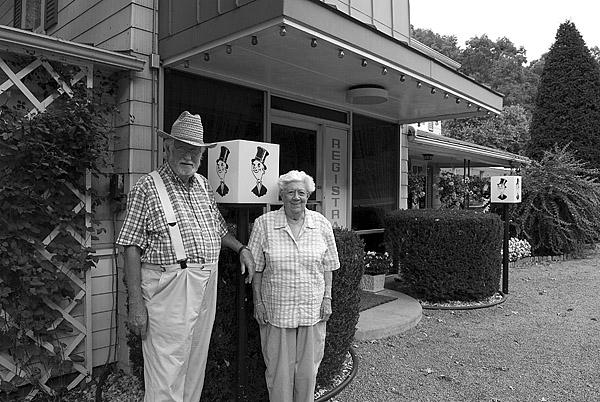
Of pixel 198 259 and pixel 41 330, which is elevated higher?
pixel 198 259

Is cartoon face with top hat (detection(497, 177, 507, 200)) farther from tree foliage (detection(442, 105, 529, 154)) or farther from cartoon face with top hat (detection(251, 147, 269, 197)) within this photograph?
tree foliage (detection(442, 105, 529, 154))

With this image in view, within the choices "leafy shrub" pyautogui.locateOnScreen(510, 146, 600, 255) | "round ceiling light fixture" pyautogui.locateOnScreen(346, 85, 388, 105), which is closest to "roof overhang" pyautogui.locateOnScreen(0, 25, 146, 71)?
"round ceiling light fixture" pyautogui.locateOnScreen(346, 85, 388, 105)

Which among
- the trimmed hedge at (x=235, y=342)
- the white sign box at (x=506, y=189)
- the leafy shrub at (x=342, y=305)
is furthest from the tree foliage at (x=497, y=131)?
the trimmed hedge at (x=235, y=342)

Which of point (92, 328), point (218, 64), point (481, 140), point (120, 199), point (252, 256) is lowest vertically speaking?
point (92, 328)

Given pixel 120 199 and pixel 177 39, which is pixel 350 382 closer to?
pixel 120 199

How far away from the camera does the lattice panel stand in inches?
122

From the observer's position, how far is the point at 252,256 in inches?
102

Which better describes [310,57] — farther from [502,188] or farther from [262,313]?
[502,188]

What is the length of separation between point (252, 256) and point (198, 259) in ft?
1.21


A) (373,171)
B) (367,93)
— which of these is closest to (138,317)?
(367,93)

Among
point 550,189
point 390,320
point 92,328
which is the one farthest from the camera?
point 550,189

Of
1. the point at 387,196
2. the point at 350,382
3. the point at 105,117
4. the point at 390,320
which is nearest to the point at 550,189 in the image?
the point at 387,196

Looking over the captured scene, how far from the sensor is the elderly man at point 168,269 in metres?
2.25

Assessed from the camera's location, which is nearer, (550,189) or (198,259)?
(198,259)
